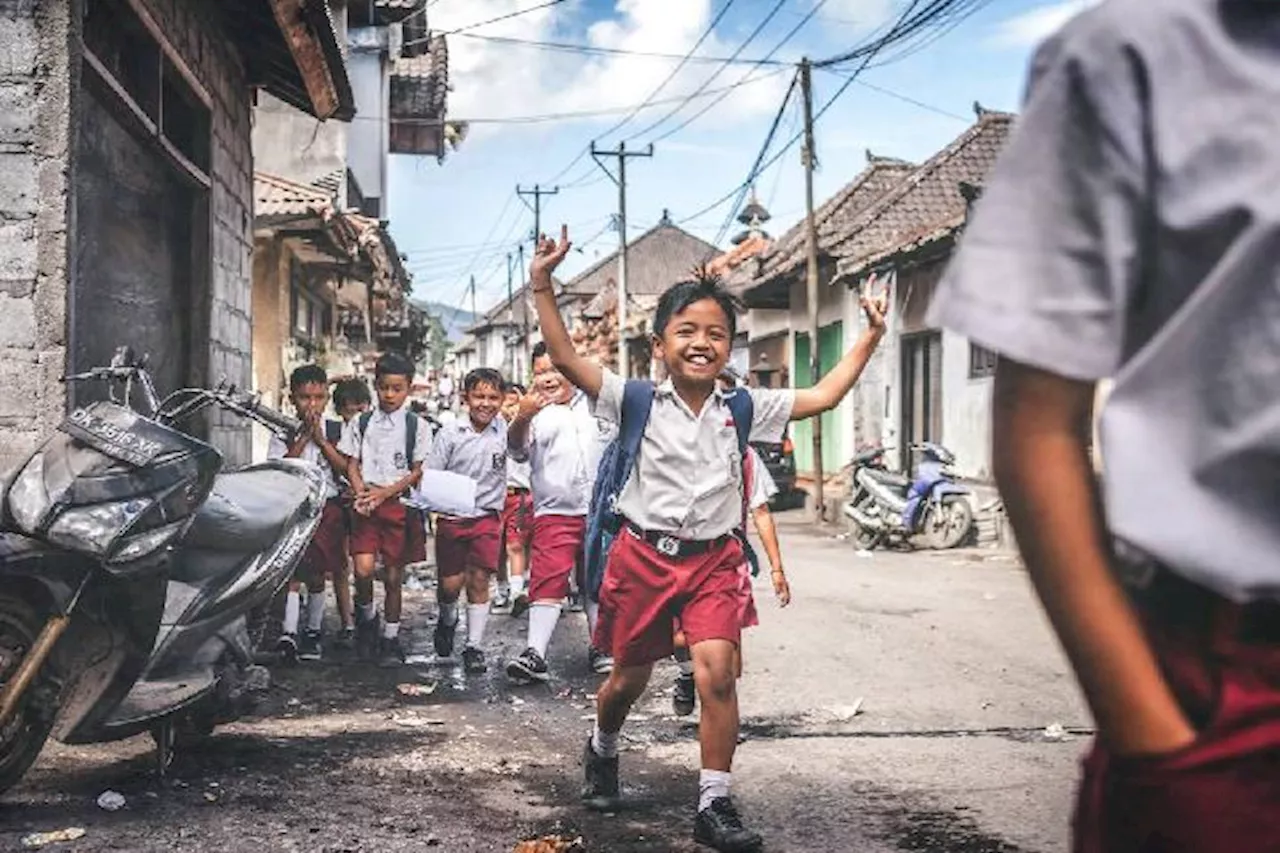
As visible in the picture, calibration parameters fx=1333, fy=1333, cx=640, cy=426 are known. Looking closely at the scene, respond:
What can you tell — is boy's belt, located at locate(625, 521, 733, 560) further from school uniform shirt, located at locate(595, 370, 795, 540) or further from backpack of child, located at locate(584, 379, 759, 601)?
backpack of child, located at locate(584, 379, 759, 601)

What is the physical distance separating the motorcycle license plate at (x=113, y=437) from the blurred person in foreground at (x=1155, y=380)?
3.33 metres

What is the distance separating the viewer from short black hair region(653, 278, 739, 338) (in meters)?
4.24

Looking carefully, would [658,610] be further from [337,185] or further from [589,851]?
[337,185]

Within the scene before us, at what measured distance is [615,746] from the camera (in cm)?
439

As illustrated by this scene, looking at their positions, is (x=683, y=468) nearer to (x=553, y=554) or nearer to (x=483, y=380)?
(x=553, y=554)

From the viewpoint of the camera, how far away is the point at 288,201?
1252cm

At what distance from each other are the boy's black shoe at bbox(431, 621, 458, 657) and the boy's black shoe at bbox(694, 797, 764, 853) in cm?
352

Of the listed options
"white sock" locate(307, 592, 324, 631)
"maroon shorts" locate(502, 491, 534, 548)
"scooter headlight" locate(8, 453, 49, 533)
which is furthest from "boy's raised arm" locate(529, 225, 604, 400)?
"maroon shorts" locate(502, 491, 534, 548)

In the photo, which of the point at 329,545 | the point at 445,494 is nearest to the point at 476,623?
the point at 445,494

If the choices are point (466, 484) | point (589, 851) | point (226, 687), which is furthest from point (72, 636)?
point (466, 484)

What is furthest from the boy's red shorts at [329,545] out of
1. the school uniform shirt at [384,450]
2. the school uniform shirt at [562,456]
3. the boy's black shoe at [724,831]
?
the boy's black shoe at [724,831]

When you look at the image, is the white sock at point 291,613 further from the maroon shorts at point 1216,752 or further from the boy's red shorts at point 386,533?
the maroon shorts at point 1216,752

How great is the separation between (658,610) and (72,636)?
72.4 inches

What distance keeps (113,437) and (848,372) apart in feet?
7.36
